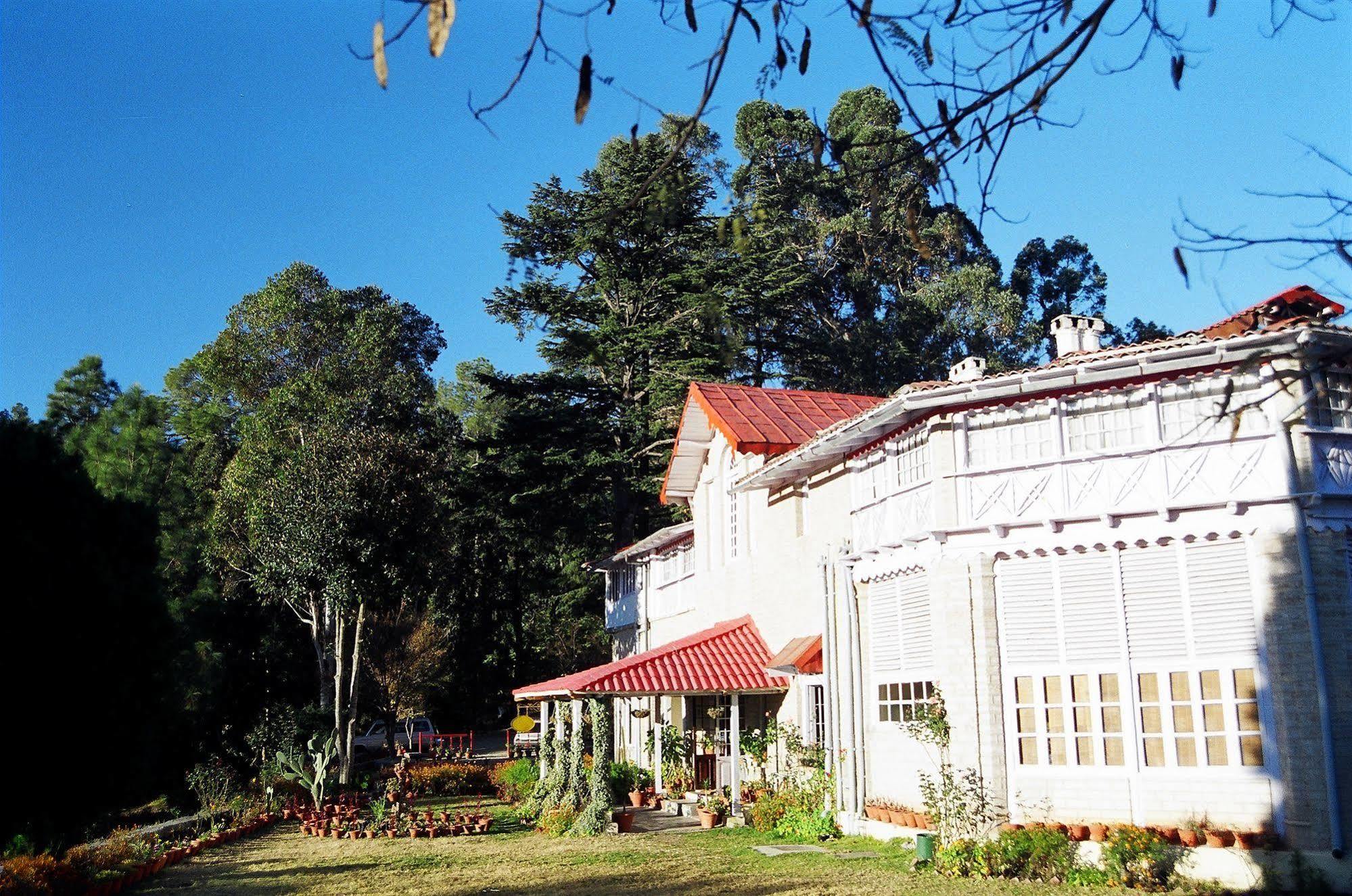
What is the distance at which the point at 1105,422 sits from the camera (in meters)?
14.3

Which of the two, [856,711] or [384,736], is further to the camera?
[384,736]

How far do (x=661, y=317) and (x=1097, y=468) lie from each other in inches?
1013

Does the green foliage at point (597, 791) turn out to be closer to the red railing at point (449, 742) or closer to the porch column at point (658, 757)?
the porch column at point (658, 757)

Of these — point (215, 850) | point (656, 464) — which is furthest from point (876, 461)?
point (656, 464)

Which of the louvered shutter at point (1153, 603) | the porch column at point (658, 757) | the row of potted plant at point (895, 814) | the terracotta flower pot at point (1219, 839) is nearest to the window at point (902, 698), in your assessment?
the row of potted plant at point (895, 814)

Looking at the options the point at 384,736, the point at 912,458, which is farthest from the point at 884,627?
the point at 384,736

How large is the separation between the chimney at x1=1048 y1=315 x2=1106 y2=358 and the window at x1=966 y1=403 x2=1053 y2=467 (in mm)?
5250

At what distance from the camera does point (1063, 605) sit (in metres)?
14.3

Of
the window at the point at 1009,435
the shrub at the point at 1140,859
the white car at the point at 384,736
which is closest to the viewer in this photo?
the shrub at the point at 1140,859

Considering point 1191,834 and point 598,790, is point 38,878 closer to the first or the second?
point 598,790

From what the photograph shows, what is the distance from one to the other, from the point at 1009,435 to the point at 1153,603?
286 cm

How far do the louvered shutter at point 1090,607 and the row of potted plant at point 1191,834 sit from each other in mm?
2029

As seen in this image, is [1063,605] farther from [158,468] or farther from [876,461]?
[158,468]

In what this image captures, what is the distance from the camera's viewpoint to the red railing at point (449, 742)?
38.1 meters
